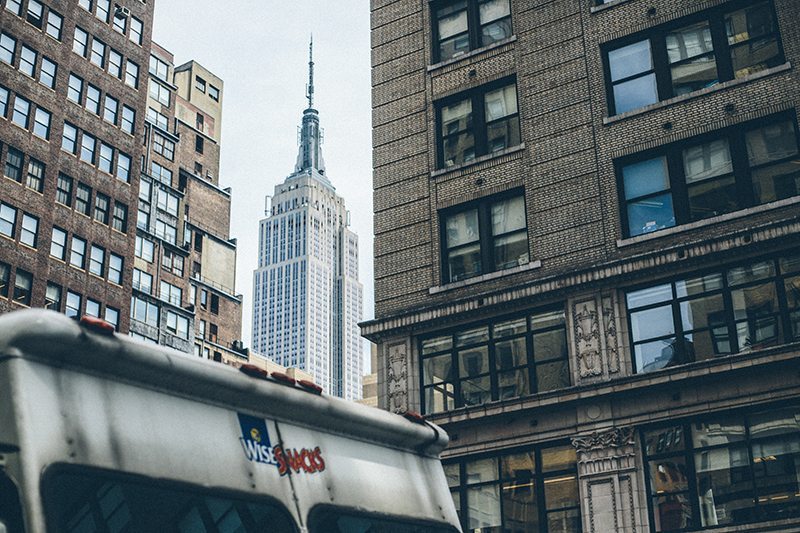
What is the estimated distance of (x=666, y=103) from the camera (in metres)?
23.3

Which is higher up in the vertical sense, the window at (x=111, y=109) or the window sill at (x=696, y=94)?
the window at (x=111, y=109)

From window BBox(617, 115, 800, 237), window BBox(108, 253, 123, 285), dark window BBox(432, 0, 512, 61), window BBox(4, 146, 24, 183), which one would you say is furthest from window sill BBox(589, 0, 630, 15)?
window BBox(108, 253, 123, 285)

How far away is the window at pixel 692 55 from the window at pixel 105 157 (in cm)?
4336

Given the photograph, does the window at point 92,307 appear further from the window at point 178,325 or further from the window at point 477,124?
the window at point 477,124

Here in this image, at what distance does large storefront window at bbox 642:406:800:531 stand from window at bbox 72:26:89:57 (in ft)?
163

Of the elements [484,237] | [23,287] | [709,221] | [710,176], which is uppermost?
[23,287]

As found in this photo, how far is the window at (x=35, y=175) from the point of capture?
55.7 m

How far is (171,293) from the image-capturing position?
302ft

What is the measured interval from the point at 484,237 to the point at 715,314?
20.5 feet

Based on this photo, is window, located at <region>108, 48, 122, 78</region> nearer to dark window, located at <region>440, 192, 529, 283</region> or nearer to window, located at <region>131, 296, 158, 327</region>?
window, located at <region>131, 296, 158, 327</region>

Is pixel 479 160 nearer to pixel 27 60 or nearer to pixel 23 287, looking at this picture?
pixel 23 287

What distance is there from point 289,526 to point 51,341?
7.36 ft

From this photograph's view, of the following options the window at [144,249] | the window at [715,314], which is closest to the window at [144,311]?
the window at [144,249]

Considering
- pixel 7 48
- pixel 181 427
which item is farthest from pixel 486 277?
pixel 7 48
